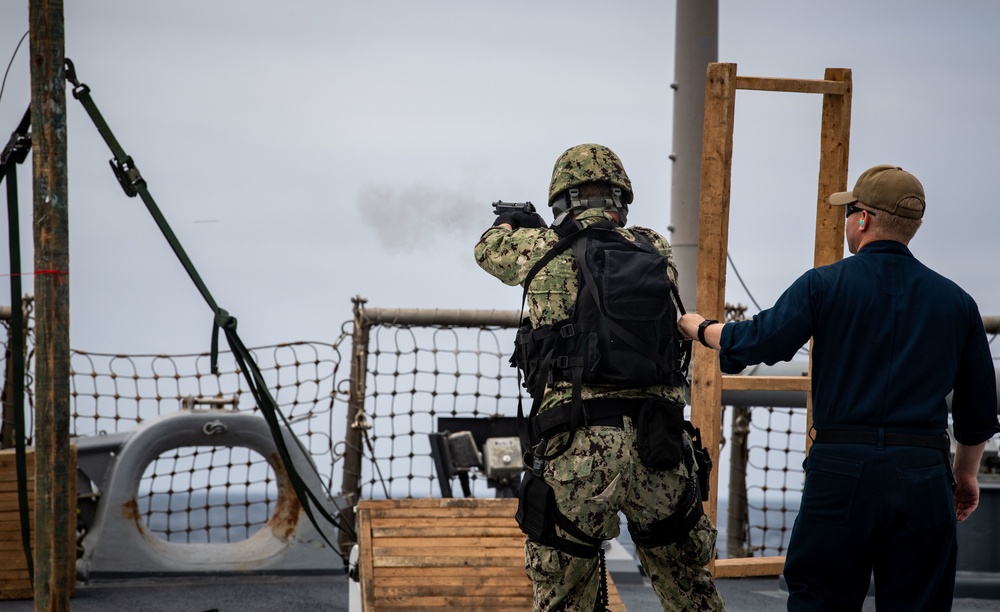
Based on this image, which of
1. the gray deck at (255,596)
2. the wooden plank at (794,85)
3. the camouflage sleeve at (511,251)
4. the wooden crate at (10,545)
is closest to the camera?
the camouflage sleeve at (511,251)

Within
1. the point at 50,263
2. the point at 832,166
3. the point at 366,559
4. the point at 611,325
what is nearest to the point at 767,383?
the point at 832,166

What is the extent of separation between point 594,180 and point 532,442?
945mm

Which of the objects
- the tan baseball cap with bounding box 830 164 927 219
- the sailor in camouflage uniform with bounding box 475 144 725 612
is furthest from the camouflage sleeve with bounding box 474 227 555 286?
the tan baseball cap with bounding box 830 164 927 219

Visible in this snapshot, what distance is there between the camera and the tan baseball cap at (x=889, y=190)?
3230mm

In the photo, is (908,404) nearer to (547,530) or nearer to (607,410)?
(607,410)

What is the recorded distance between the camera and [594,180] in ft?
12.6

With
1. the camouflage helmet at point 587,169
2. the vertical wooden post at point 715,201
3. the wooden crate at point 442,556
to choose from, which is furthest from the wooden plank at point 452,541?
the camouflage helmet at point 587,169

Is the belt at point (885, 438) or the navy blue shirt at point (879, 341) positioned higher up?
the navy blue shirt at point (879, 341)

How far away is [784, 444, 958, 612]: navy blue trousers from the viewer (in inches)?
122

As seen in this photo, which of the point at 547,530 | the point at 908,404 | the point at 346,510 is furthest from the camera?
the point at 346,510

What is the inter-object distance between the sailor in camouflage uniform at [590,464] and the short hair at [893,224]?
2.46ft

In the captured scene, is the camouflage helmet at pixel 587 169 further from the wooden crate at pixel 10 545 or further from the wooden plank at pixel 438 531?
the wooden crate at pixel 10 545

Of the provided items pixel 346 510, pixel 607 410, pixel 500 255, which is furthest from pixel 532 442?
pixel 346 510

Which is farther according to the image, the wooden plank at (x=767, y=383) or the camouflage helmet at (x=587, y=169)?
the wooden plank at (x=767, y=383)
